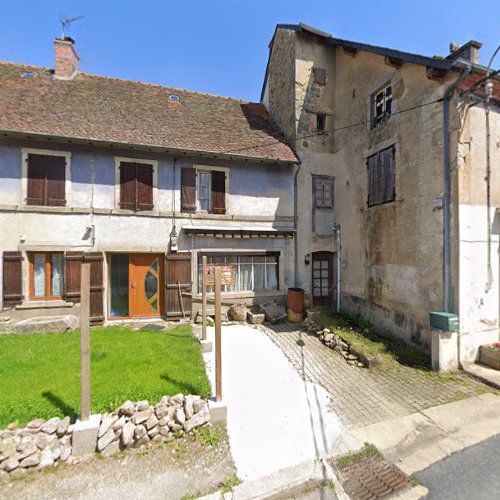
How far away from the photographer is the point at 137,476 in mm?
3406

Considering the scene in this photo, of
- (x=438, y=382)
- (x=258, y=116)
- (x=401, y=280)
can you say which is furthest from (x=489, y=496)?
(x=258, y=116)

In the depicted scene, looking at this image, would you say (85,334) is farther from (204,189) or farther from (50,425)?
(204,189)

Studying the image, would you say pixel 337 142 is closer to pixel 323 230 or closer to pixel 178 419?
pixel 323 230

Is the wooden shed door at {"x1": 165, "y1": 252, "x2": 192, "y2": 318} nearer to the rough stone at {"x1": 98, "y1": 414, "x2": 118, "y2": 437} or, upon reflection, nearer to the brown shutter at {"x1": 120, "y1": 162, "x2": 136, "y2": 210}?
the brown shutter at {"x1": 120, "y1": 162, "x2": 136, "y2": 210}

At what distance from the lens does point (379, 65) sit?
875 cm

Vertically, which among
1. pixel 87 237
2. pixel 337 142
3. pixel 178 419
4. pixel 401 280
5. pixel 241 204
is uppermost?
pixel 337 142

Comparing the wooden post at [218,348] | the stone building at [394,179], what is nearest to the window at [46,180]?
the wooden post at [218,348]

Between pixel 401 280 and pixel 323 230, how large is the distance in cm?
381

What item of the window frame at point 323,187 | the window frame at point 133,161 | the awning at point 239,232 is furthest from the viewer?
the window frame at point 323,187

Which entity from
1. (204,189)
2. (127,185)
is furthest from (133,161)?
(204,189)

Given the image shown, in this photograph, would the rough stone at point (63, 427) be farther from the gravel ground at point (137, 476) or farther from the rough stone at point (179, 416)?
the rough stone at point (179, 416)

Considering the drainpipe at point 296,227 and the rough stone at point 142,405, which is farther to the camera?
the drainpipe at point 296,227

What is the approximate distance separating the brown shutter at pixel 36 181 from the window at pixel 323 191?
946 cm

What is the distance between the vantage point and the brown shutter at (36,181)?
819 centimetres
